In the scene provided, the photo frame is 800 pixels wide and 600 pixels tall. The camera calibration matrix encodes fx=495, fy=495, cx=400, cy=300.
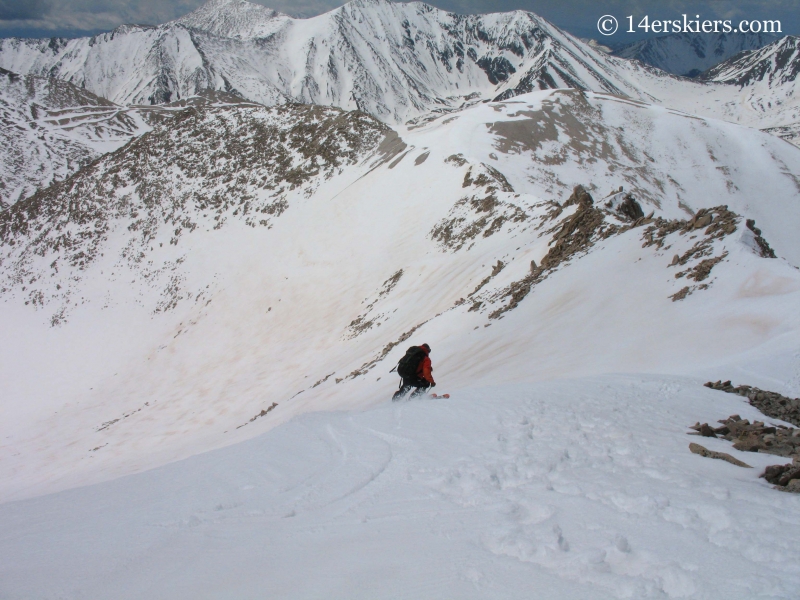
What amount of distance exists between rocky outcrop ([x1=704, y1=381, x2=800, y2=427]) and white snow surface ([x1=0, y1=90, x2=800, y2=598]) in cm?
25

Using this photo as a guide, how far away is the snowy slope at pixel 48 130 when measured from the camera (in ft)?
352

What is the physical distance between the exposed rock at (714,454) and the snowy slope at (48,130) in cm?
12300

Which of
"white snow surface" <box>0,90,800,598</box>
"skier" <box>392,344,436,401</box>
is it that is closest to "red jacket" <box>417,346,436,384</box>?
"skier" <box>392,344,436,401</box>

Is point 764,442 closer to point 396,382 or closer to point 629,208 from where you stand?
point 396,382

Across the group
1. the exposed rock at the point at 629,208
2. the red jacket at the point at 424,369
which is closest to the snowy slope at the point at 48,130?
the exposed rock at the point at 629,208

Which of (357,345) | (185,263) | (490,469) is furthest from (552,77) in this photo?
(490,469)

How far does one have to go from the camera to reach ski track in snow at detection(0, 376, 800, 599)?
9.57 feet

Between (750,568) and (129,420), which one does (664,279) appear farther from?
(129,420)

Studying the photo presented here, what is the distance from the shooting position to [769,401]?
666 cm

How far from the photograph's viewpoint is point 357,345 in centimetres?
1947

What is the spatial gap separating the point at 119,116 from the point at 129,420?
151 m

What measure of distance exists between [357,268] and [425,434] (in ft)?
80.6

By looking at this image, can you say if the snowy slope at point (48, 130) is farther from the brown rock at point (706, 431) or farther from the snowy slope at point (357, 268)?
the brown rock at point (706, 431)

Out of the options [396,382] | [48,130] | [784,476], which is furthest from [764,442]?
[48,130]
